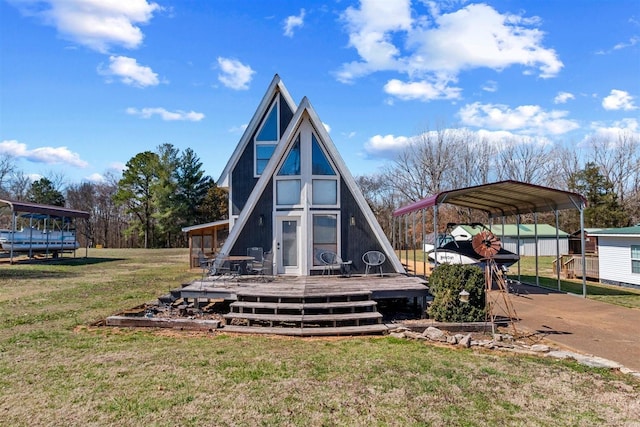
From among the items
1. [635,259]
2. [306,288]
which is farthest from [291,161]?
[635,259]

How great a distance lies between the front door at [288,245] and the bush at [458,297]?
423 cm

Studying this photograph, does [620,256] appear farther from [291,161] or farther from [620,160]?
[620,160]

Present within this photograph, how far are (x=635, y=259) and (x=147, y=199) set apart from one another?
137 ft

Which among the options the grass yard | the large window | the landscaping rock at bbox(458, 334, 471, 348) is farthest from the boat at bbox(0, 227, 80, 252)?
the landscaping rock at bbox(458, 334, 471, 348)

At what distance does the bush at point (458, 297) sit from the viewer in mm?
8008

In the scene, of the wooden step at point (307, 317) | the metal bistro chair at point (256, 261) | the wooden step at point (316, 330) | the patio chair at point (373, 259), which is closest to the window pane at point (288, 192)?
the metal bistro chair at point (256, 261)

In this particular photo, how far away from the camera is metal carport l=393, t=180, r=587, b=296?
11.4 meters

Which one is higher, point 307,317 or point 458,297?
point 458,297

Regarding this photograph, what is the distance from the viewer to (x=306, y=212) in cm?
1110

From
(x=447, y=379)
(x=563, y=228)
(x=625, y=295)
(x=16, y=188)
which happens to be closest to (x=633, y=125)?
(x=563, y=228)

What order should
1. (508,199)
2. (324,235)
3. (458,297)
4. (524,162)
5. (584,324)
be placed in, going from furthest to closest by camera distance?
(524,162) → (508,199) → (324,235) → (584,324) → (458,297)

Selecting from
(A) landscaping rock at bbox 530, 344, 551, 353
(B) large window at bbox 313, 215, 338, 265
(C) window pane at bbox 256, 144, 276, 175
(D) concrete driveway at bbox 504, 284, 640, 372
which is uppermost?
(C) window pane at bbox 256, 144, 276, 175

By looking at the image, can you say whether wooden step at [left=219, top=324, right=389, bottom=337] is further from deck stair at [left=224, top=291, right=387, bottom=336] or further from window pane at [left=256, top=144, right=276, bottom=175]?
window pane at [left=256, top=144, right=276, bottom=175]

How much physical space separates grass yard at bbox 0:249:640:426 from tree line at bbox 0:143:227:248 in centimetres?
3548
